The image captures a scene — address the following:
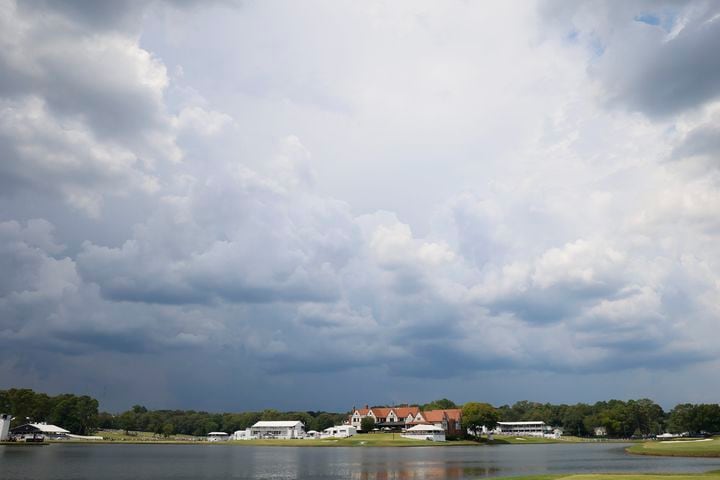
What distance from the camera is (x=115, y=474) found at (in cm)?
5562

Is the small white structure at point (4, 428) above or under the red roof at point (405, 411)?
under

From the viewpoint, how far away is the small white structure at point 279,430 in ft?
569

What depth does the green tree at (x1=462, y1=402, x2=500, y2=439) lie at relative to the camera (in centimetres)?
14318

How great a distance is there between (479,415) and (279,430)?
6289 centimetres

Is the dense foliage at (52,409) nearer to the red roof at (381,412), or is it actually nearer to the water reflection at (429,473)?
the red roof at (381,412)

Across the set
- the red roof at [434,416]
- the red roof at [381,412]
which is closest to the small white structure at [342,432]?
the red roof at [381,412]

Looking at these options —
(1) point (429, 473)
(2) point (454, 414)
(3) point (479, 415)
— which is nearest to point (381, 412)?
(2) point (454, 414)

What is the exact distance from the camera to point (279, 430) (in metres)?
176

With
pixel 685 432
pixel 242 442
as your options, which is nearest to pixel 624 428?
pixel 685 432

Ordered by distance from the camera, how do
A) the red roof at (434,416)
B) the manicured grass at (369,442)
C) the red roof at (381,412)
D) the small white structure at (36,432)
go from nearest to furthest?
the manicured grass at (369,442) → the small white structure at (36,432) → the red roof at (434,416) → the red roof at (381,412)

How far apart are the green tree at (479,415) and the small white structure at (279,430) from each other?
5176 centimetres

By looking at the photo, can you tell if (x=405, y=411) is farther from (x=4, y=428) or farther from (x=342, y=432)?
(x=4, y=428)

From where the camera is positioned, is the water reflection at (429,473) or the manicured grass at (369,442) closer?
the water reflection at (429,473)

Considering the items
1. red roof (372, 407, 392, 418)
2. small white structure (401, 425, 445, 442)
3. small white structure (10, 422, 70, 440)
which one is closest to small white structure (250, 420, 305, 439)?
red roof (372, 407, 392, 418)
